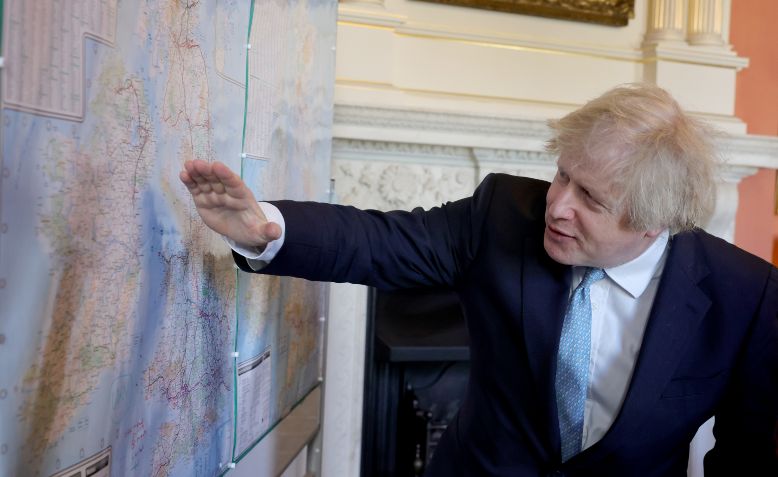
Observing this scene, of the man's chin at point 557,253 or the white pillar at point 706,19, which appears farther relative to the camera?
the white pillar at point 706,19

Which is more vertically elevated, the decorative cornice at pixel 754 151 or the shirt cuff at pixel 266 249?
the decorative cornice at pixel 754 151

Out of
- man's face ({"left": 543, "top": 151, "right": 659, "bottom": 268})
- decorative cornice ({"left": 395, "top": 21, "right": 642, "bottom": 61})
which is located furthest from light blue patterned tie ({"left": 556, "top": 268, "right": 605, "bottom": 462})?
decorative cornice ({"left": 395, "top": 21, "right": 642, "bottom": 61})

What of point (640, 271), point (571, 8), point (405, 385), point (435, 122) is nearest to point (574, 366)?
point (640, 271)

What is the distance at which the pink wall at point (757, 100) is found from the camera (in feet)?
10.3

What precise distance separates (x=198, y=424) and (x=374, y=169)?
156cm

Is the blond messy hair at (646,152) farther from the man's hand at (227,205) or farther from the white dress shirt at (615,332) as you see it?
the man's hand at (227,205)

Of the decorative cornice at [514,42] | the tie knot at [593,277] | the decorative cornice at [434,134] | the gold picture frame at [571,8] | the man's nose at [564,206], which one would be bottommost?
the tie knot at [593,277]

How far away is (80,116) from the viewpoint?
85 cm

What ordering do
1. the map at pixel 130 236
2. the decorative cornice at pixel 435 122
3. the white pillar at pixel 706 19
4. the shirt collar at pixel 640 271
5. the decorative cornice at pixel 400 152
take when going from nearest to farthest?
1. the map at pixel 130 236
2. the shirt collar at pixel 640 271
3. the decorative cornice at pixel 435 122
4. the decorative cornice at pixel 400 152
5. the white pillar at pixel 706 19

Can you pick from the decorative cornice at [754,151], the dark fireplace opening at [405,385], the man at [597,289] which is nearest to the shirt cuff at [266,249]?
the man at [597,289]

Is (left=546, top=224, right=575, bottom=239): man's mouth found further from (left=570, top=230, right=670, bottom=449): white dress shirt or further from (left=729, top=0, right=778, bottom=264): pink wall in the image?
(left=729, top=0, right=778, bottom=264): pink wall

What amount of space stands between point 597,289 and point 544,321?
0.42 feet

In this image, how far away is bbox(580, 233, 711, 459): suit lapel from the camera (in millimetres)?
1428

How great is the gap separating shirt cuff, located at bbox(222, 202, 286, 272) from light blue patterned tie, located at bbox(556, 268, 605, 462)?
0.58 metres
